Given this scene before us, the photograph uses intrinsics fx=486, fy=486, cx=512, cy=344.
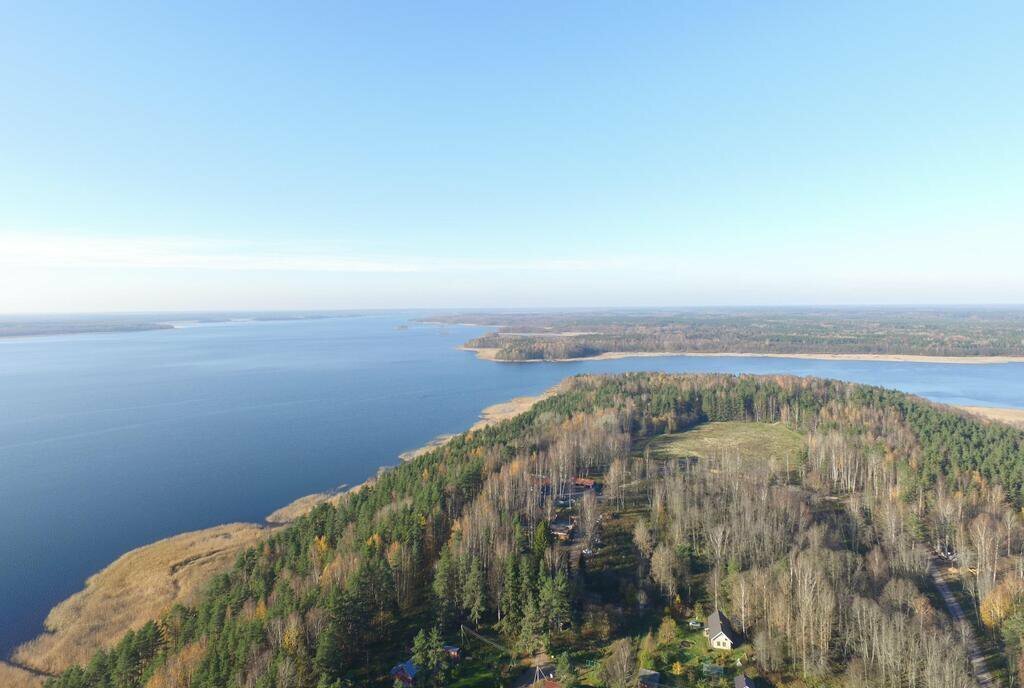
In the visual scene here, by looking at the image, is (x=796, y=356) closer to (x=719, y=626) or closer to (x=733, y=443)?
(x=733, y=443)

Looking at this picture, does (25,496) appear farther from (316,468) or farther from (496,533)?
(496,533)

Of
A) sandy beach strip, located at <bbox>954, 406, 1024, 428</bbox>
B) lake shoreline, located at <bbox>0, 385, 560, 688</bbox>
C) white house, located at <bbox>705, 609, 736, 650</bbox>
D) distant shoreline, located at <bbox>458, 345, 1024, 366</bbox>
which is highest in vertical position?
distant shoreline, located at <bbox>458, 345, 1024, 366</bbox>

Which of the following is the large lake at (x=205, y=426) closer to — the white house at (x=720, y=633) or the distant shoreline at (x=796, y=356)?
the distant shoreline at (x=796, y=356)

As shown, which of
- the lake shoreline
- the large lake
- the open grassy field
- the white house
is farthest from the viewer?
the open grassy field

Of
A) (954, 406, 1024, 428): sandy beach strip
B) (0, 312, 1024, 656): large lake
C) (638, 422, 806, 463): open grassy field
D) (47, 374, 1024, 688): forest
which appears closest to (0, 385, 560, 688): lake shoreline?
(0, 312, 1024, 656): large lake

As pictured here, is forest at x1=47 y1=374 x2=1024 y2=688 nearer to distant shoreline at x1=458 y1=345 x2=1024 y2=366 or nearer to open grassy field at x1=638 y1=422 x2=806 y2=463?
open grassy field at x1=638 y1=422 x2=806 y2=463

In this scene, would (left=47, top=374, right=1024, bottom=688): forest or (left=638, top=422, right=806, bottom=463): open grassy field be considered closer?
(left=47, top=374, right=1024, bottom=688): forest

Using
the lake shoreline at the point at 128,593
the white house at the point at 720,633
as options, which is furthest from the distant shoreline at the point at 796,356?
the white house at the point at 720,633
